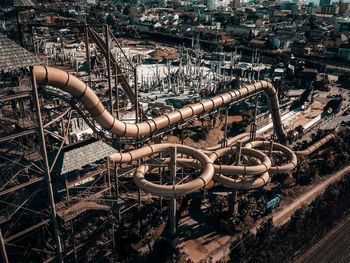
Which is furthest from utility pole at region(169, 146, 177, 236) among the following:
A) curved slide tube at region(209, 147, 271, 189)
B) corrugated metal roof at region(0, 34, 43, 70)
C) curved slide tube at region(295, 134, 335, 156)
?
curved slide tube at region(295, 134, 335, 156)

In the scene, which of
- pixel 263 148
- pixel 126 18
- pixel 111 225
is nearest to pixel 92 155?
pixel 111 225

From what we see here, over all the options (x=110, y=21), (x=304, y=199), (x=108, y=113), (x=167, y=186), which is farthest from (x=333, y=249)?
(x=110, y=21)

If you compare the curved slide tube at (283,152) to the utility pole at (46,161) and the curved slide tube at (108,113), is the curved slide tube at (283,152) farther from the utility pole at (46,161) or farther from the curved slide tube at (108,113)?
the utility pole at (46,161)

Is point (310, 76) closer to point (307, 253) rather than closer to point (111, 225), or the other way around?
point (307, 253)

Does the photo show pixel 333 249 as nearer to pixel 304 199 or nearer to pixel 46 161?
pixel 304 199

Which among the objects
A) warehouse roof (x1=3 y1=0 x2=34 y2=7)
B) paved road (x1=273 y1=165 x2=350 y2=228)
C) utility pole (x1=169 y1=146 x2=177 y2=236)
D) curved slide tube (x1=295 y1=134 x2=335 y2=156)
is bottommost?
paved road (x1=273 y1=165 x2=350 y2=228)

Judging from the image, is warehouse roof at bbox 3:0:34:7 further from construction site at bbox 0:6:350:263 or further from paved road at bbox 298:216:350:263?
paved road at bbox 298:216:350:263

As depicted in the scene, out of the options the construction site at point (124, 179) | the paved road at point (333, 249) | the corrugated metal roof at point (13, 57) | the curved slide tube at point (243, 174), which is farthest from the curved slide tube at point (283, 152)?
the corrugated metal roof at point (13, 57)
